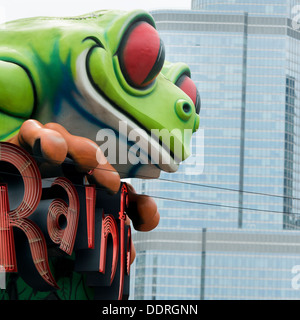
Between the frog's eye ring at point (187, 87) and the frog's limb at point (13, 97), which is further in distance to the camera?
the frog's eye ring at point (187, 87)

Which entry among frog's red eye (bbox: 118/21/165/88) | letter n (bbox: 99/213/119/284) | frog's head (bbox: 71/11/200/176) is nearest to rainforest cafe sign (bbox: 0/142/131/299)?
letter n (bbox: 99/213/119/284)

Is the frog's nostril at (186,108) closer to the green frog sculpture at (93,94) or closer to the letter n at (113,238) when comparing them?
the green frog sculpture at (93,94)

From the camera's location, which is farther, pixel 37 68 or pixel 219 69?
pixel 219 69

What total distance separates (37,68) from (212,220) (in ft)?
266

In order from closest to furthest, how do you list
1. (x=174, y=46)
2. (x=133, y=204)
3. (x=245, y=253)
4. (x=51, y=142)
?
(x=51, y=142) → (x=133, y=204) → (x=245, y=253) → (x=174, y=46)

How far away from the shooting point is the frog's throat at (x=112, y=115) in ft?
51.3

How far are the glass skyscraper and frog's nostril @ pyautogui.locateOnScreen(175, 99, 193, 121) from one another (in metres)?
72.0

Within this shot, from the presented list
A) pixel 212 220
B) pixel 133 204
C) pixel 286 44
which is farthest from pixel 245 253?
pixel 133 204

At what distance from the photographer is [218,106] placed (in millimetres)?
100500

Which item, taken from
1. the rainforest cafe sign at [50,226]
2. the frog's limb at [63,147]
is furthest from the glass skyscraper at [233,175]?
the frog's limb at [63,147]

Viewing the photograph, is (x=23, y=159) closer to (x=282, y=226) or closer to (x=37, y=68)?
(x=37, y=68)

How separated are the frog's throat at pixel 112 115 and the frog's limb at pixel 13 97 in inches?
39.8

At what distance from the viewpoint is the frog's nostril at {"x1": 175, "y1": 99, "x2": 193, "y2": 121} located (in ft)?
55.7

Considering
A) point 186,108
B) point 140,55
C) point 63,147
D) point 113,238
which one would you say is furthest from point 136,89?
point 113,238
